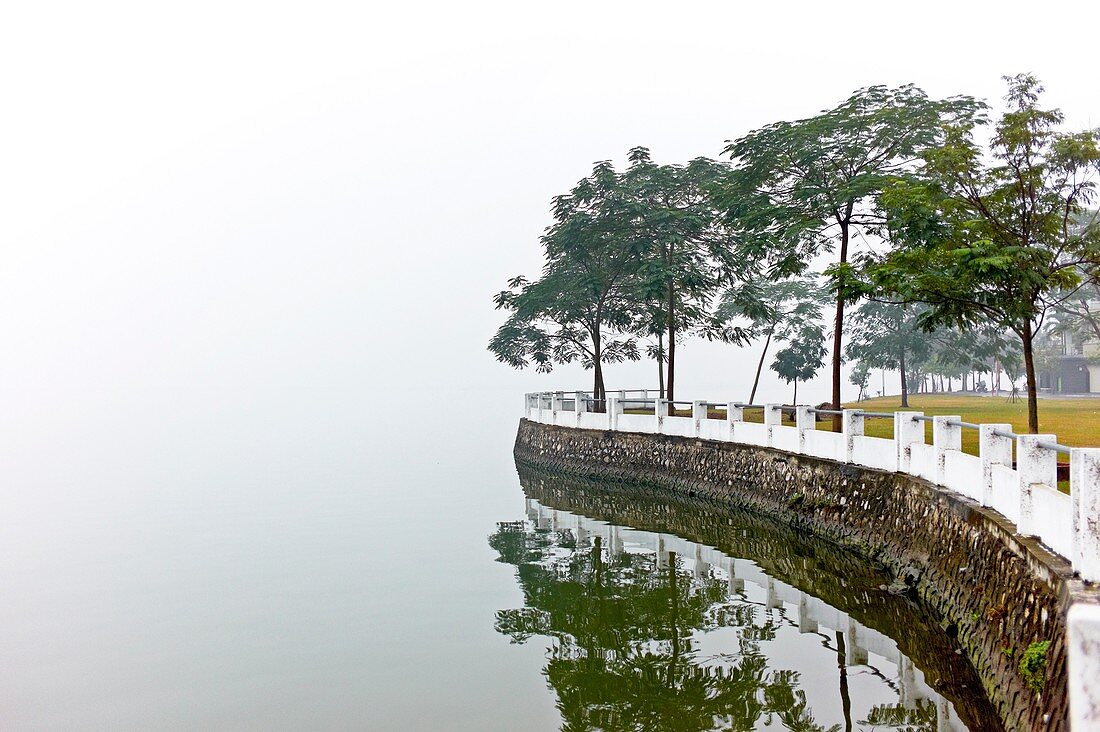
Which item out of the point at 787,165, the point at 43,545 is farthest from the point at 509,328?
the point at 43,545

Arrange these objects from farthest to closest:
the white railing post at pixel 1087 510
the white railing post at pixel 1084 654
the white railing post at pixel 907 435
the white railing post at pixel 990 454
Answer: the white railing post at pixel 907 435 < the white railing post at pixel 990 454 < the white railing post at pixel 1087 510 < the white railing post at pixel 1084 654

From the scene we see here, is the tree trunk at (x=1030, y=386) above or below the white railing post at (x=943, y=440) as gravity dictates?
above

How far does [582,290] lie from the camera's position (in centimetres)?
3653

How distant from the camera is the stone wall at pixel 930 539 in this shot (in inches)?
328

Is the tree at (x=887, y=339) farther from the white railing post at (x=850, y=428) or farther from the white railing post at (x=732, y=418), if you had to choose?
the white railing post at (x=850, y=428)

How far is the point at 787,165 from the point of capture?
2488 centimetres

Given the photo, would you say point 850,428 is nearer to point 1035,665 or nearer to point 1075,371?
point 1035,665

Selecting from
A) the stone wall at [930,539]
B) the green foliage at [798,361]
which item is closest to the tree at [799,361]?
the green foliage at [798,361]

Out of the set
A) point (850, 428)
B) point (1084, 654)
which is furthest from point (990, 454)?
point (1084, 654)

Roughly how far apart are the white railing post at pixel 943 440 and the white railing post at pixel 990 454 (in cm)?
202

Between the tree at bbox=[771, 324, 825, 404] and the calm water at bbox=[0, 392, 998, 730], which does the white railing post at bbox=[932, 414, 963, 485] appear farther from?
the tree at bbox=[771, 324, 825, 404]

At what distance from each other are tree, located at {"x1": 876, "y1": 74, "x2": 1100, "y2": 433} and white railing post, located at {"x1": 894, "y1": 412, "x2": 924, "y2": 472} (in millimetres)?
2290

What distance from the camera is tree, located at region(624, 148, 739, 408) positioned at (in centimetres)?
3244

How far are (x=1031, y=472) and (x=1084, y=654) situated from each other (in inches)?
277
